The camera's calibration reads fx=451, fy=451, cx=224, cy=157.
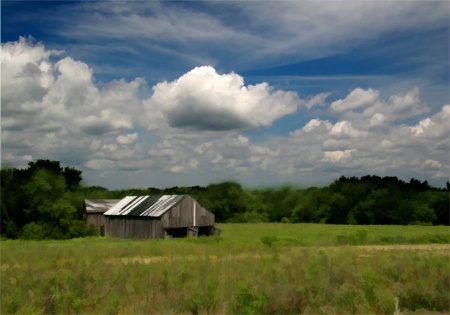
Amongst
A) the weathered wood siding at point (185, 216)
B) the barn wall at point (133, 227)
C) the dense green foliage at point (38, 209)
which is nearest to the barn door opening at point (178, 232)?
the weathered wood siding at point (185, 216)

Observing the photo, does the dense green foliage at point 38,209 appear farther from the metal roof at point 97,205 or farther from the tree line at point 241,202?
the metal roof at point 97,205

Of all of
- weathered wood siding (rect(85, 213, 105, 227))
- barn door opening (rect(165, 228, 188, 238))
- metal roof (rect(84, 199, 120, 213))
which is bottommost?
barn door opening (rect(165, 228, 188, 238))

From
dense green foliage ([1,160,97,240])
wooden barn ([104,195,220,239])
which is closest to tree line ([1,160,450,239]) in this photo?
dense green foliage ([1,160,97,240])

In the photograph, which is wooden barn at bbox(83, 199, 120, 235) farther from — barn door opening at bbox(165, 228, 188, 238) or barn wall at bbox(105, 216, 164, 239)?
barn door opening at bbox(165, 228, 188, 238)

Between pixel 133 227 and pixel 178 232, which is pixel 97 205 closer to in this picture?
pixel 133 227

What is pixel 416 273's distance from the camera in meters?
14.1

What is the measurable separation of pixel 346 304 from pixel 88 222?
60.9m

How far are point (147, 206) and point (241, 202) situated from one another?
44805 mm

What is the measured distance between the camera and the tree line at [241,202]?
52062 millimetres

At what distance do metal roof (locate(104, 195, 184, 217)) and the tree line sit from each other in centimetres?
483

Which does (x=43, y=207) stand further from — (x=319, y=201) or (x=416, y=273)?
(x=319, y=201)

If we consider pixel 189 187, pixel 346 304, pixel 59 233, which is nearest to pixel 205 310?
pixel 346 304

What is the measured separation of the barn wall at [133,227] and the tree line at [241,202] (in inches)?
89.9

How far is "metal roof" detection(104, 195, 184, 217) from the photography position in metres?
51.5
